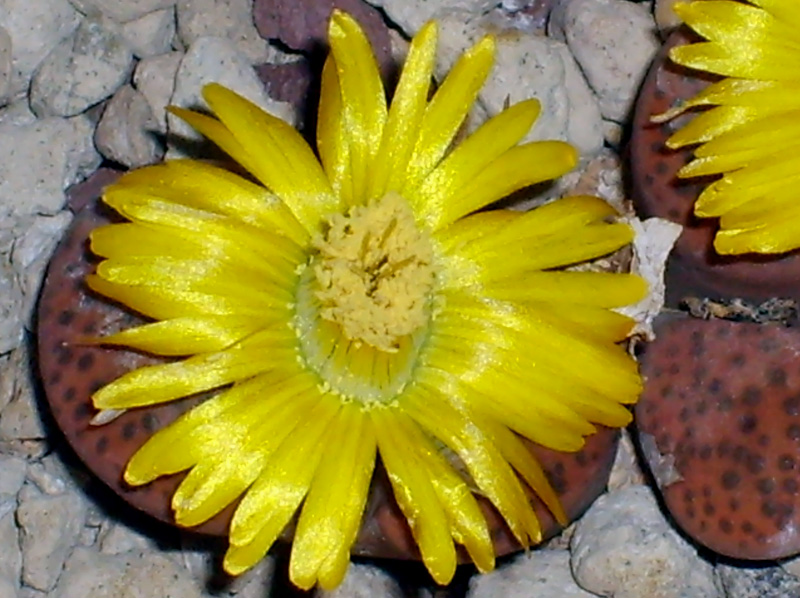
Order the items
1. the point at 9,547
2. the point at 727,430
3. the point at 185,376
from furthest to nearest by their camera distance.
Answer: the point at 9,547
the point at 727,430
the point at 185,376

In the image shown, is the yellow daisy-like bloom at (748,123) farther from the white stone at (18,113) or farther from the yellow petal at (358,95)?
the white stone at (18,113)

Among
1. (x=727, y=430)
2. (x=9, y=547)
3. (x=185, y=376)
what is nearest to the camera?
(x=185, y=376)

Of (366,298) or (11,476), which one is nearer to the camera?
(366,298)

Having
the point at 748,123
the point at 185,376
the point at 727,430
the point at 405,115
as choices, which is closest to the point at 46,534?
the point at 185,376

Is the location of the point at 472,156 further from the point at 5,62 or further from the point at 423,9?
the point at 5,62

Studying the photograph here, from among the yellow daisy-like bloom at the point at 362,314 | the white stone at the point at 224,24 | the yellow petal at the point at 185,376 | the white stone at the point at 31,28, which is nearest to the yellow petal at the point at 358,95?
the yellow daisy-like bloom at the point at 362,314

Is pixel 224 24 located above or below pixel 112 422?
above

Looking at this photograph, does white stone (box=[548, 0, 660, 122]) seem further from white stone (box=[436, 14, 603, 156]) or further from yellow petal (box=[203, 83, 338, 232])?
yellow petal (box=[203, 83, 338, 232])

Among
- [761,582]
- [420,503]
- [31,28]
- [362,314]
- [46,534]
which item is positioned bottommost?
[761,582]
